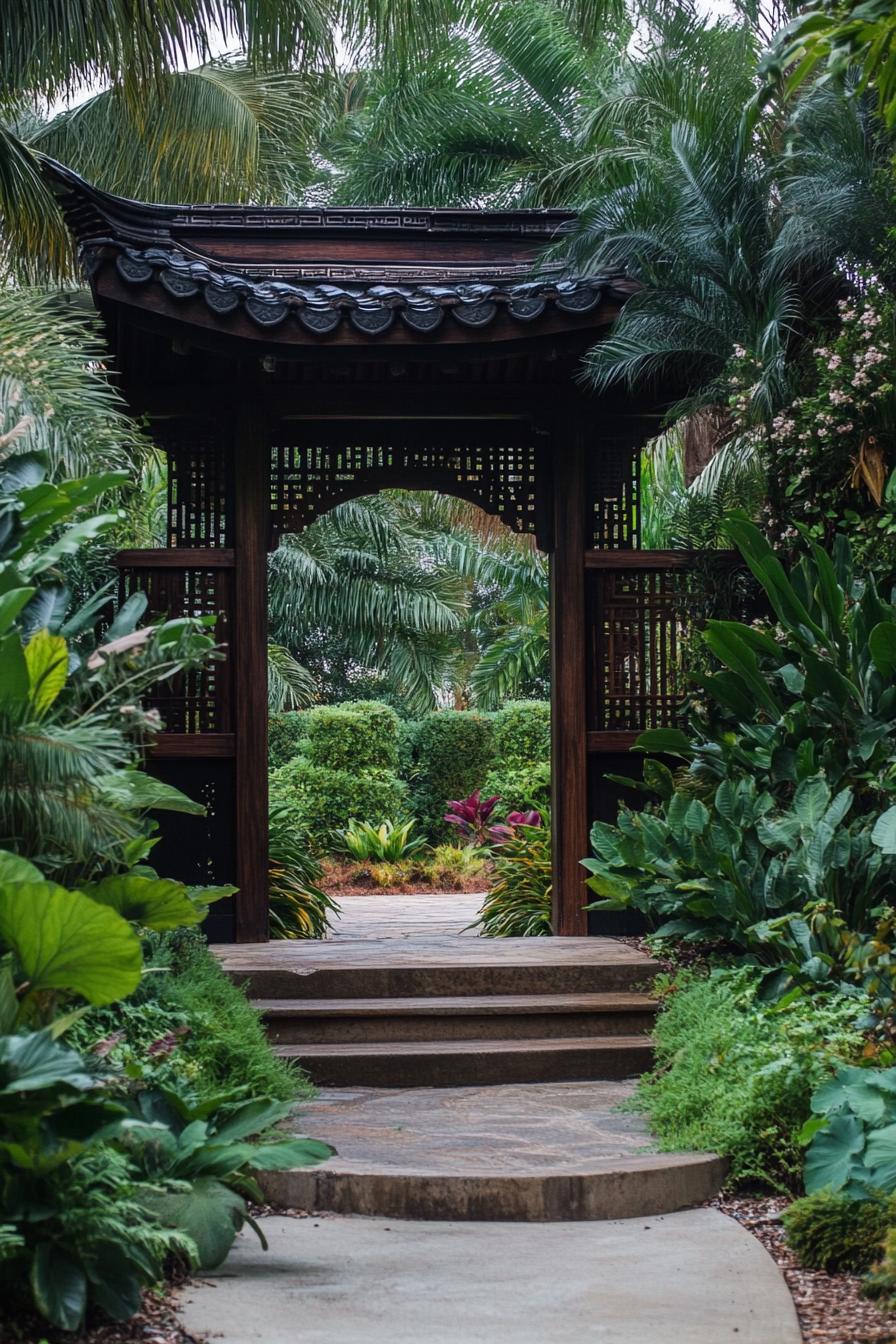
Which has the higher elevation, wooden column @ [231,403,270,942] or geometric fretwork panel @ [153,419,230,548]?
geometric fretwork panel @ [153,419,230,548]

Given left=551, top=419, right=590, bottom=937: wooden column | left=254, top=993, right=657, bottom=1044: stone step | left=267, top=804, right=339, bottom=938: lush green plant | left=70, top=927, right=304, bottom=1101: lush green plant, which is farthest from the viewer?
left=267, top=804, right=339, bottom=938: lush green plant

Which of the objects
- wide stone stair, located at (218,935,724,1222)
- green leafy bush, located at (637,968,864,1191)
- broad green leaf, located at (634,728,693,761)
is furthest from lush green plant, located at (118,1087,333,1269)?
broad green leaf, located at (634,728,693,761)

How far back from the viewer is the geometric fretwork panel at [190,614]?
7391 millimetres

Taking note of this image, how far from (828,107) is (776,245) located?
70cm

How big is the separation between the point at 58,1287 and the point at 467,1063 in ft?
10.0

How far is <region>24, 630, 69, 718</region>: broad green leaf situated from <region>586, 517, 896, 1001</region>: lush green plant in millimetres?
2973

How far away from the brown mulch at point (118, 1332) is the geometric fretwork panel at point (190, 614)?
4165mm

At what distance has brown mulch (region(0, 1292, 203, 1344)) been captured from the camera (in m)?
3.19

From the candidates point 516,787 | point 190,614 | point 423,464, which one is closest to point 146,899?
point 190,614

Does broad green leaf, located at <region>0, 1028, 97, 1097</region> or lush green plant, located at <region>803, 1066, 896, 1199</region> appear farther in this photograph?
lush green plant, located at <region>803, 1066, 896, 1199</region>

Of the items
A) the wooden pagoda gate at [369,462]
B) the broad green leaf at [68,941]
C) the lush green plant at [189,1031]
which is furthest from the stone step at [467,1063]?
the broad green leaf at [68,941]

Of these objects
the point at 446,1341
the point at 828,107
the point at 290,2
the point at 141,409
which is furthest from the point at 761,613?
the point at 446,1341

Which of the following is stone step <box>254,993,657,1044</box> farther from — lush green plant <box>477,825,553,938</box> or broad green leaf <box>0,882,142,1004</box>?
broad green leaf <box>0,882,142,1004</box>

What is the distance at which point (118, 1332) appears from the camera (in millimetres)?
3316
